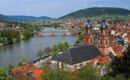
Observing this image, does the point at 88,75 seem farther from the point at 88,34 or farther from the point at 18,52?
the point at 18,52

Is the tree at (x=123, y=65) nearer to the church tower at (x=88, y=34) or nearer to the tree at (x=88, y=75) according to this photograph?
the tree at (x=88, y=75)

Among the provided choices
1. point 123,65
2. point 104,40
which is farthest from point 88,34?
point 123,65

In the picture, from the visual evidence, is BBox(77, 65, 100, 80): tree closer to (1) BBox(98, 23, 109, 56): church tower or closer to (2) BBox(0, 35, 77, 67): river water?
(1) BBox(98, 23, 109, 56): church tower

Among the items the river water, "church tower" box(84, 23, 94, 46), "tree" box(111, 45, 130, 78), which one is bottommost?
the river water

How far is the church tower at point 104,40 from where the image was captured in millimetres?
11367

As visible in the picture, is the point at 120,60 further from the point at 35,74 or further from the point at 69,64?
the point at 35,74

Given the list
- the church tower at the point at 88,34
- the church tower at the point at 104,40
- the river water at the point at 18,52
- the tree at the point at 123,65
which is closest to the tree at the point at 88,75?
the tree at the point at 123,65

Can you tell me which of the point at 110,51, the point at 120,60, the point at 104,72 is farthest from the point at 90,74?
the point at 110,51

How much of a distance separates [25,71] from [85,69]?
5.62 metres

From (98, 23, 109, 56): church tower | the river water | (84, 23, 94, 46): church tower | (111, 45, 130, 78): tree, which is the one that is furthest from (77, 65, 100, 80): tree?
the river water

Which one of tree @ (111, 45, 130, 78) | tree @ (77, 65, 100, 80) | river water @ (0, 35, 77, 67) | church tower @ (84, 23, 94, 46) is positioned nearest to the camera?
tree @ (77, 65, 100, 80)

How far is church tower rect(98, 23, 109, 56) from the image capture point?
11367 mm

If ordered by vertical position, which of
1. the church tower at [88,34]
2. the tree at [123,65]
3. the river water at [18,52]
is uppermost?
the church tower at [88,34]

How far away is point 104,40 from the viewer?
37.6 ft
